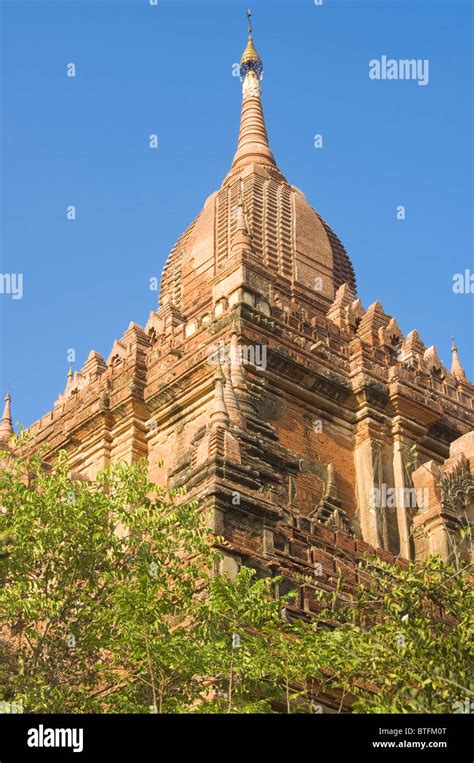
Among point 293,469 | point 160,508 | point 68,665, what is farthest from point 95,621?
point 293,469

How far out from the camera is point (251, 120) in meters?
63.0

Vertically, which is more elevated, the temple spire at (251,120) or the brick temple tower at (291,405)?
the temple spire at (251,120)

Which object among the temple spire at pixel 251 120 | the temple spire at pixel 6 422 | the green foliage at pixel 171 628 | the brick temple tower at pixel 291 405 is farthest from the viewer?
the temple spire at pixel 251 120

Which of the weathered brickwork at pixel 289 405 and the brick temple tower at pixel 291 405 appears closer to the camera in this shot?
the weathered brickwork at pixel 289 405

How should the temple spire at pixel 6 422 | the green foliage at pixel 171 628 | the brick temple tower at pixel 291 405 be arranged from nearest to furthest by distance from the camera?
the green foliage at pixel 171 628
the brick temple tower at pixel 291 405
the temple spire at pixel 6 422

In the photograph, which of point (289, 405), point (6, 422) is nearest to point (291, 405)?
point (289, 405)

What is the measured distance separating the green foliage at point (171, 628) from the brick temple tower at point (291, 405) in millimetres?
5402

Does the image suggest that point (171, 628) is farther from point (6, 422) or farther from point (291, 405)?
point (6, 422)

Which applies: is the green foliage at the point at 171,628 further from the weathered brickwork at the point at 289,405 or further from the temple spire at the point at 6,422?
the temple spire at the point at 6,422

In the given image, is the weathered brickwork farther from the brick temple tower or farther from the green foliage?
the green foliage

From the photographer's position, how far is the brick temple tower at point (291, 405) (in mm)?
39438

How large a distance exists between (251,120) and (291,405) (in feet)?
72.6

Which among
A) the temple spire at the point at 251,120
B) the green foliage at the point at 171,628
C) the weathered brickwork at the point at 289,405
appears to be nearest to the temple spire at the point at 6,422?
the weathered brickwork at the point at 289,405
